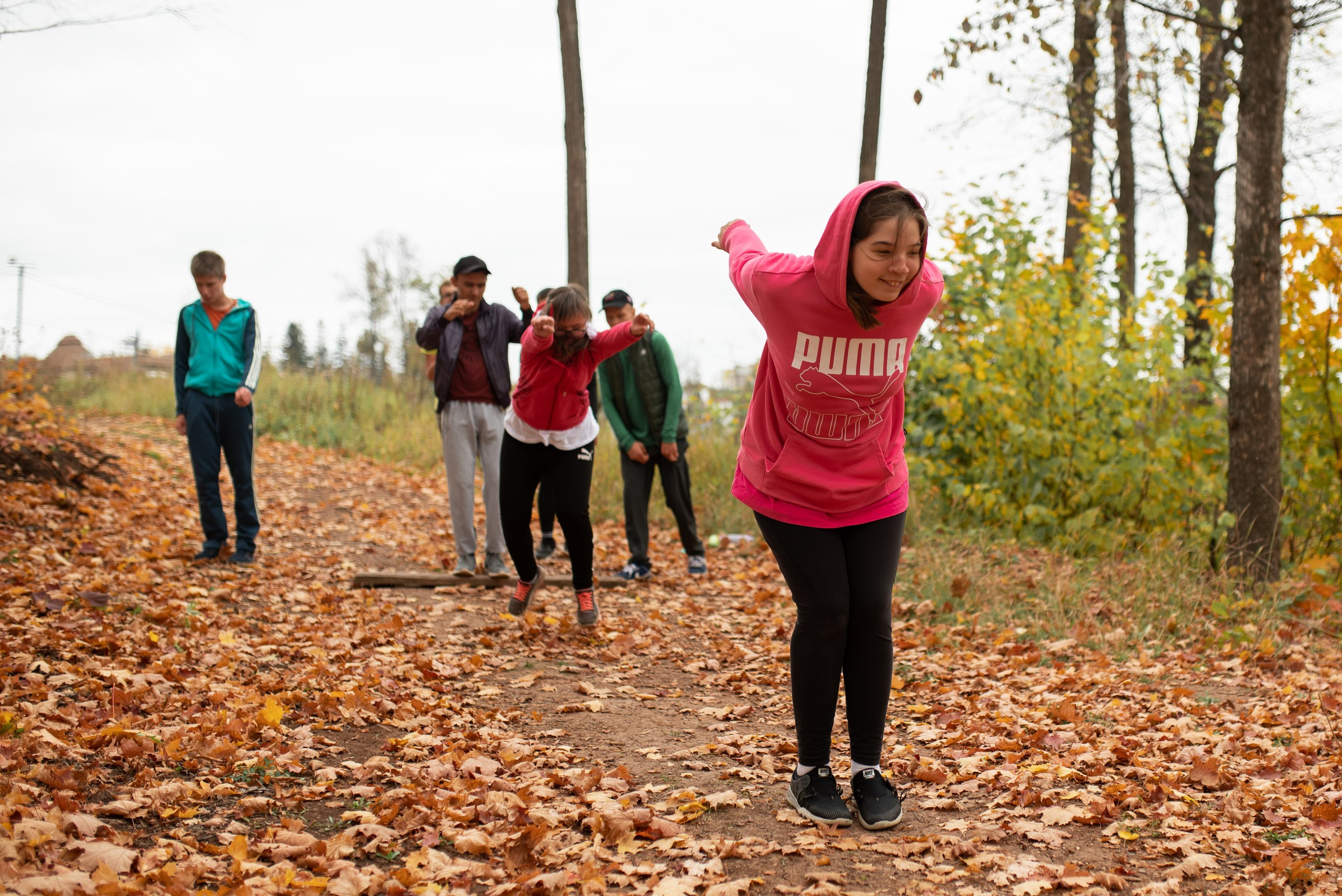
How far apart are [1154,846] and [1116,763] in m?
0.80

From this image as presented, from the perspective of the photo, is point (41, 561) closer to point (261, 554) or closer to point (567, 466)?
point (261, 554)

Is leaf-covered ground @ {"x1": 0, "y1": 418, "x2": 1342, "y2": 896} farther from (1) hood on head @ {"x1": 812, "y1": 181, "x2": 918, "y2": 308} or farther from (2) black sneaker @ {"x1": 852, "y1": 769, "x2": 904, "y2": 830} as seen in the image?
(1) hood on head @ {"x1": 812, "y1": 181, "x2": 918, "y2": 308}

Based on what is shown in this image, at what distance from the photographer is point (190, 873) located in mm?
2730

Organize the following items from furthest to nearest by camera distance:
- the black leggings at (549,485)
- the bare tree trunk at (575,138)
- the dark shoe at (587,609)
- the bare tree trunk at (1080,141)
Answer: the bare tree trunk at (575,138)
the bare tree trunk at (1080,141)
the dark shoe at (587,609)
the black leggings at (549,485)

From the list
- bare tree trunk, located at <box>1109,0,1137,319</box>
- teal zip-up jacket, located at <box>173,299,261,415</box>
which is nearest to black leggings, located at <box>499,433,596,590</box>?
teal zip-up jacket, located at <box>173,299,261,415</box>

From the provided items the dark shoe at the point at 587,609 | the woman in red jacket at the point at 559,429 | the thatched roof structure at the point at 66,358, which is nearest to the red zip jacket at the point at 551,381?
the woman in red jacket at the point at 559,429

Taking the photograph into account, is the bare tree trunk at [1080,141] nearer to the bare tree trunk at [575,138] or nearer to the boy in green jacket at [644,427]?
the boy in green jacket at [644,427]

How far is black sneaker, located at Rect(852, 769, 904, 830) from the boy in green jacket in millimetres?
4606

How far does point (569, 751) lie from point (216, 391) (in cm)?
475

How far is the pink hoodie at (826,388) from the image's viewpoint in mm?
3004

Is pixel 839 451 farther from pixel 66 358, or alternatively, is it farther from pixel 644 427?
pixel 66 358

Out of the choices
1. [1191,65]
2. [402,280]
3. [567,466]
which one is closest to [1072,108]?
[1191,65]

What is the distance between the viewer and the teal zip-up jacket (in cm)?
745

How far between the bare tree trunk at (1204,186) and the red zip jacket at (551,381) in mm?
4967
